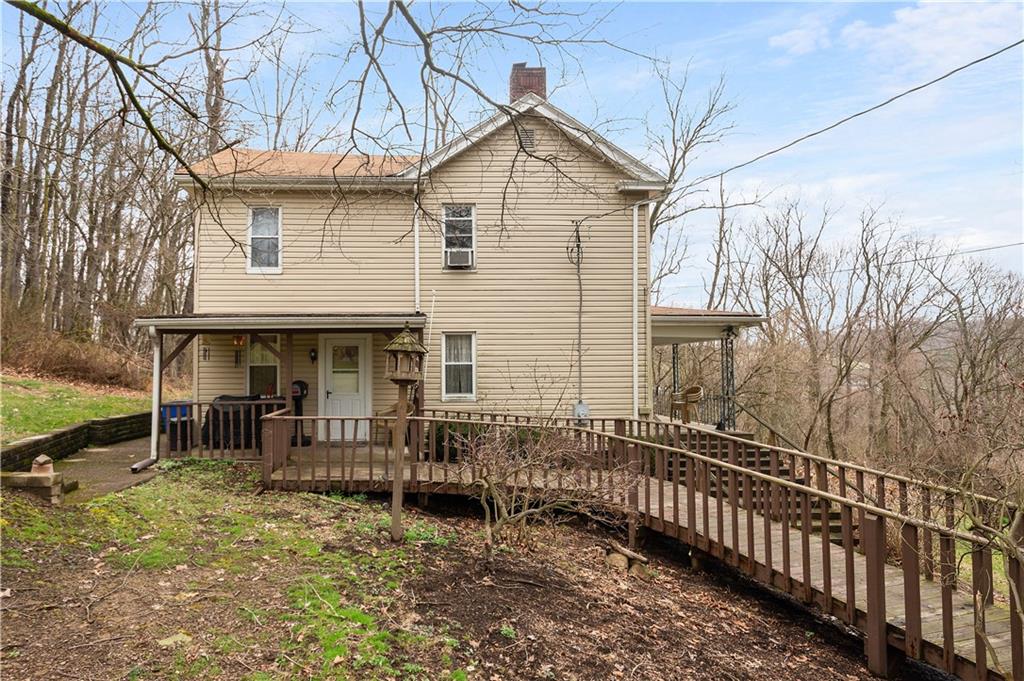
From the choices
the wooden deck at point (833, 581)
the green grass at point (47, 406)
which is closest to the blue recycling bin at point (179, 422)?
the green grass at point (47, 406)

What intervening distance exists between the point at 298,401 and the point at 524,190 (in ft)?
20.8

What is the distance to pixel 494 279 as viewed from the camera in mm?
12602

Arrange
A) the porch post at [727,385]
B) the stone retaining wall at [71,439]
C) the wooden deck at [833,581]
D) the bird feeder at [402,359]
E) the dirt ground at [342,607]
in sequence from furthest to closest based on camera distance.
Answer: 1. the porch post at [727,385]
2. the stone retaining wall at [71,439]
3. the bird feeder at [402,359]
4. the wooden deck at [833,581]
5. the dirt ground at [342,607]

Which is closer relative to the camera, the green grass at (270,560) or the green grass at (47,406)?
the green grass at (270,560)

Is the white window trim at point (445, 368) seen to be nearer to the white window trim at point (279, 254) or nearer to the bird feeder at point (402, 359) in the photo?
the white window trim at point (279, 254)

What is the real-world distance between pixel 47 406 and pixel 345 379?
20.3 ft

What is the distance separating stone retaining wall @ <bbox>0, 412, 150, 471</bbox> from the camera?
7689 millimetres

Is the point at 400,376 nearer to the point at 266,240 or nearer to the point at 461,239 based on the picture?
the point at 461,239

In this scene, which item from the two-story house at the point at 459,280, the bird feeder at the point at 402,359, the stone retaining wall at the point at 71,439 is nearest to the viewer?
the bird feeder at the point at 402,359

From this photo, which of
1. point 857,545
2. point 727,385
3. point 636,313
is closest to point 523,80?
point 636,313

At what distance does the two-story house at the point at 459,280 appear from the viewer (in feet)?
39.6

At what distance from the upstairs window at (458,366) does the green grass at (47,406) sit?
6865 mm

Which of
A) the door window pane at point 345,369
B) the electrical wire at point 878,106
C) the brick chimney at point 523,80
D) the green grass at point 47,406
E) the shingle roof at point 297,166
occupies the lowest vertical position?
the green grass at point 47,406

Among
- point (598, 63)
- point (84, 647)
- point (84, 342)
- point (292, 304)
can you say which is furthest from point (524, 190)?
point (84, 342)
